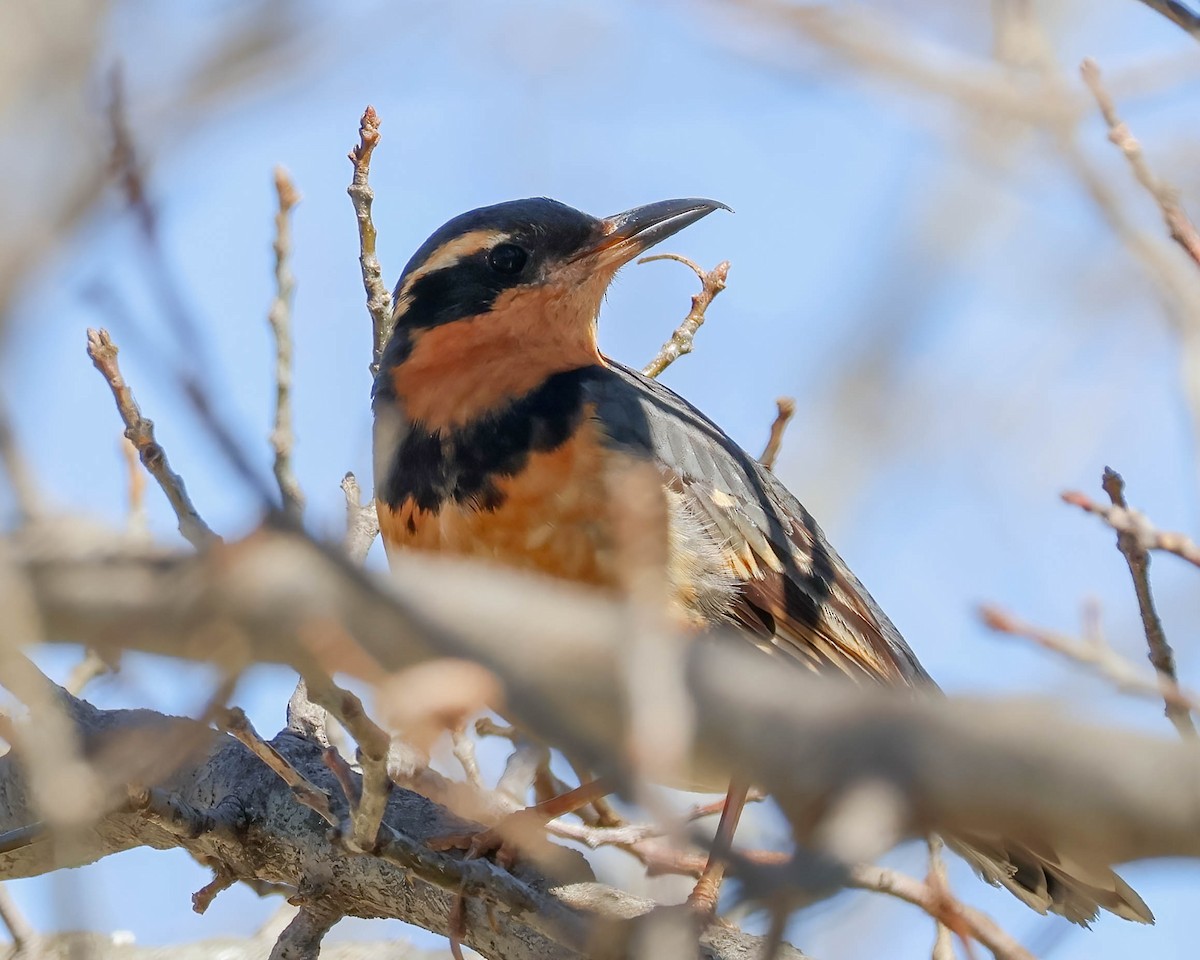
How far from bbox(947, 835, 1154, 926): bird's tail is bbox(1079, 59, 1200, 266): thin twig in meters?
2.90

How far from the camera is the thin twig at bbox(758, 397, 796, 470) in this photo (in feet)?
20.6

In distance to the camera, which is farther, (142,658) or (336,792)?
(336,792)

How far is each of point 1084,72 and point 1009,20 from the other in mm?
2767

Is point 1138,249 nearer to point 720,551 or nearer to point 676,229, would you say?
point 720,551

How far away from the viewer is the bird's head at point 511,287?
662 cm

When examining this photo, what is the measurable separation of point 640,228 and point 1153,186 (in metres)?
3.42

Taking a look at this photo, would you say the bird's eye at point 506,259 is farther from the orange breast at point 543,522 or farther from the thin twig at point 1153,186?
the thin twig at point 1153,186

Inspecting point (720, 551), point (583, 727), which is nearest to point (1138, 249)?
point (720, 551)

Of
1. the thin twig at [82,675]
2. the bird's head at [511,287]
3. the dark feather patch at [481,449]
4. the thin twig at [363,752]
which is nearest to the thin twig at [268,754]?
the thin twig at [363,752]

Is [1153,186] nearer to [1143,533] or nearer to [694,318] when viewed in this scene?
[1143,533]

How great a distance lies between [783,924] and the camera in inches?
83.3

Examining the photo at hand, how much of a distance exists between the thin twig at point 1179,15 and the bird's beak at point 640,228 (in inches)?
119

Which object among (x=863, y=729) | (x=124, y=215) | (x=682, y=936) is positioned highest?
(x=124, y=215)

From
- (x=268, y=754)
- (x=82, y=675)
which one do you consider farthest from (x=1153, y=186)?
(x=82, y=675)
